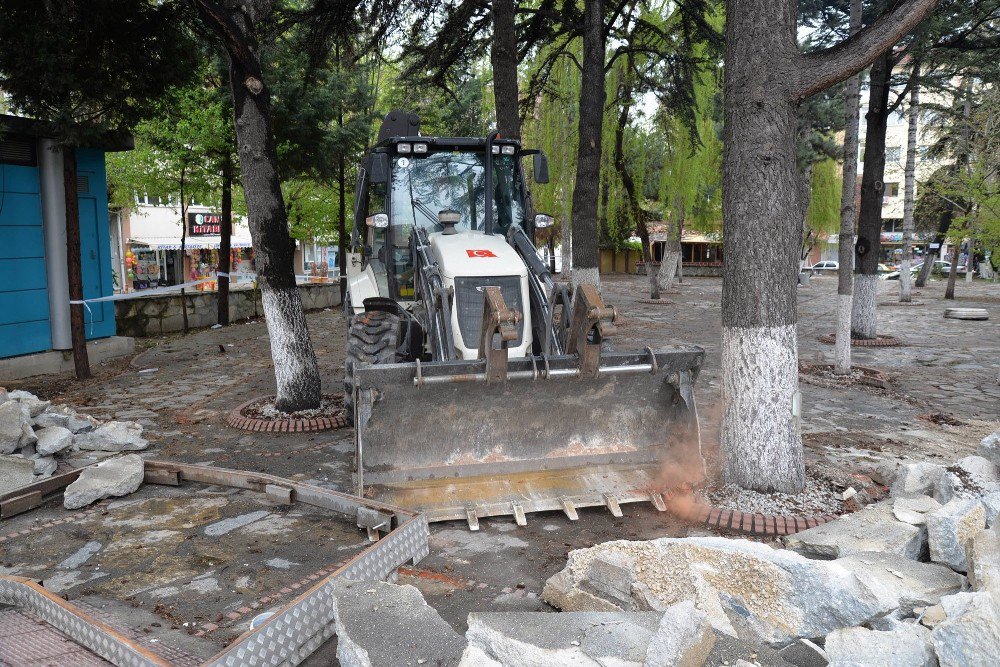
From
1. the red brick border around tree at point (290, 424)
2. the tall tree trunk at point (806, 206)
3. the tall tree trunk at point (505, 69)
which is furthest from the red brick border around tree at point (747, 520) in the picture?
the tall tree trunk at point (806, 206)

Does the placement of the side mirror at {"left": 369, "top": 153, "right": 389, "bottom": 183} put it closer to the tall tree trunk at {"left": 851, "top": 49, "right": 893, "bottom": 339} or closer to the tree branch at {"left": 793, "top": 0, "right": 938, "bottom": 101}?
the tree branch at {"left": 793, "top": 0, "right": 938, "bottom": 101}

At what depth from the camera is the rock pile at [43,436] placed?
591 centimetres

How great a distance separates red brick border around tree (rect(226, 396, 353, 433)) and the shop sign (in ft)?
95.7

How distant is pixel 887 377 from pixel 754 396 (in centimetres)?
588

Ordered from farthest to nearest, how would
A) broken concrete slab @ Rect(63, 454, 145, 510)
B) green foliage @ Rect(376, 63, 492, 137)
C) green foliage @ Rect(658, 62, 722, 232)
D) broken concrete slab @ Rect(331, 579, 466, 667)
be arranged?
green foliage @ Rect(376, 63, 492, 137)
green foliage @ Rect(658, 62, 722, 232)
broken concrete slab @ Rect(63, 454, 145, 510)
broken concrete slab @ Rect(331, 579, 466, 667)

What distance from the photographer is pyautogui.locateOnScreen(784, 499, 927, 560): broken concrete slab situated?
14.1 feet

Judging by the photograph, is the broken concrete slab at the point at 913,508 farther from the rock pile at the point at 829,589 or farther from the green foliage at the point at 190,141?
the green foliage at the point at 190,141

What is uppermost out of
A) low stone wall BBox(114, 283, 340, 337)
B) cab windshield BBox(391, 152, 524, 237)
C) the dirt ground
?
cab windshield BBox(391, 152, 524, 237)

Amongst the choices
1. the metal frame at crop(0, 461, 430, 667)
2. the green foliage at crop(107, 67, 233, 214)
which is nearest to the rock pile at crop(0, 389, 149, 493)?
the metal frame at crop(0, 461, 430, 667)

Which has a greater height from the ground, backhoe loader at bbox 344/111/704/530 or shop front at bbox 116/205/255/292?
shop front at bbox 116/205/255/292

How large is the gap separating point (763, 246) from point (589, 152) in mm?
7391

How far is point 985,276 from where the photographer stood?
121ft

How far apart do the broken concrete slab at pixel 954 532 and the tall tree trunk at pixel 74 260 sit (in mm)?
10496

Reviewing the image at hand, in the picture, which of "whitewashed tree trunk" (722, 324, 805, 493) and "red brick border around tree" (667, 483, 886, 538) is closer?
"red brick border around tree" (667, 483, 886, 538)
